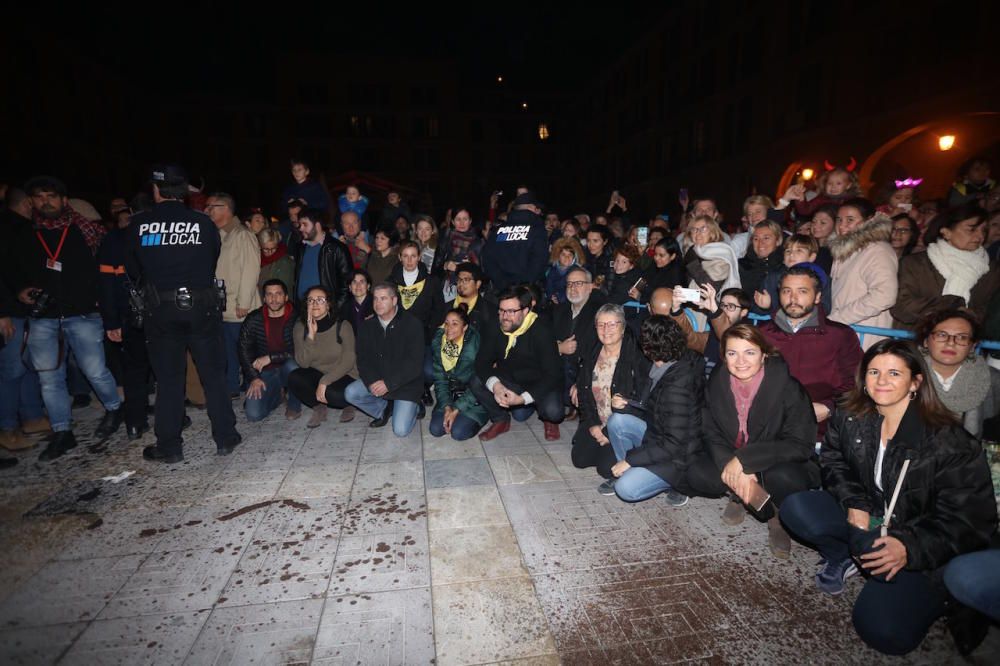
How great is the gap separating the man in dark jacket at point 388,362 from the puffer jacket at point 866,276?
432cm

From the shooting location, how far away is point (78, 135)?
88.0 feet

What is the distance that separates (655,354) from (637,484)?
103 cm

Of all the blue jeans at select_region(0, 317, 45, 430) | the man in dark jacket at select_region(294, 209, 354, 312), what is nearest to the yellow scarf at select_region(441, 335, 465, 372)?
the man in dark jacket at select_region(294, 209, 354, 312)

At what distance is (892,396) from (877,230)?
2576 millimetres

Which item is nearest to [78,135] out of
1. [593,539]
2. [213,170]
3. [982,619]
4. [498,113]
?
[213,170]

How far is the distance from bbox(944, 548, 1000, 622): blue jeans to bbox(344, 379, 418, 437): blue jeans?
4.47 meters

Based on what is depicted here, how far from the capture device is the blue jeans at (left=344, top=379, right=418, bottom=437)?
539 cm

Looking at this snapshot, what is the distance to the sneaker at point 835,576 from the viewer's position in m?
2.96

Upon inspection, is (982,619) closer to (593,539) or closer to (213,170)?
(593,539)

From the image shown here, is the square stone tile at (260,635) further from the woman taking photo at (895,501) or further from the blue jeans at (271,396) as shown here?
the blue jeans at (271,396)

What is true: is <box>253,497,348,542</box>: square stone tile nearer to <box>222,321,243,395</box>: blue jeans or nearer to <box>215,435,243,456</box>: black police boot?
<box>215,435,243,456</box>: black police boot

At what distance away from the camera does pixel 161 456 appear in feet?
15.4

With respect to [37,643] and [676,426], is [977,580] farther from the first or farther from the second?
[37,643]

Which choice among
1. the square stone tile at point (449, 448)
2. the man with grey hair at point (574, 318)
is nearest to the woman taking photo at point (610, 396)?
the man with grey hair at point (574, 318)
